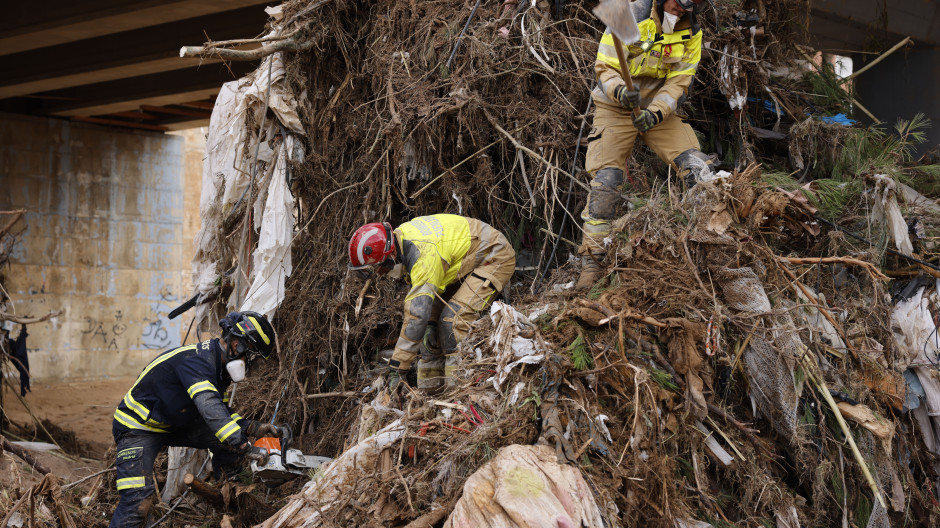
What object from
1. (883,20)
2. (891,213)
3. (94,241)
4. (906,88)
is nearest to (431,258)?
(891,213)

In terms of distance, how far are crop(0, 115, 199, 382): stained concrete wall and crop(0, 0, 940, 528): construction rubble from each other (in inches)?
306

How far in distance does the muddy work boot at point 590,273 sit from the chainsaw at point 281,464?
1.75 metres

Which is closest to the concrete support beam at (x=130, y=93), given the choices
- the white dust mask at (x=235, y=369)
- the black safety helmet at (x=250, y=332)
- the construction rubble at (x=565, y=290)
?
the construction rubble at (x=565, y=290)

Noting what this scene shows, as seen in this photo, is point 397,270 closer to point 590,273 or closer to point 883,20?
point 590,273

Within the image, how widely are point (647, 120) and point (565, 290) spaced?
105cm

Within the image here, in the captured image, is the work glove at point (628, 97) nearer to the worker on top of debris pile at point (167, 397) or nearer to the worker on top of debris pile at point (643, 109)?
the worker on top of debris pile at point (643, 109)

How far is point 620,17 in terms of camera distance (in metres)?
4.04

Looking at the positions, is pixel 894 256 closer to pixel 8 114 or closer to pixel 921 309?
pixel 921 309

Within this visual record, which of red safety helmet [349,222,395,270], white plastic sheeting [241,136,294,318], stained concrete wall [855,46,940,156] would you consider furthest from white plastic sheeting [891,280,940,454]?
stained concrete wall [855,46,940,156]

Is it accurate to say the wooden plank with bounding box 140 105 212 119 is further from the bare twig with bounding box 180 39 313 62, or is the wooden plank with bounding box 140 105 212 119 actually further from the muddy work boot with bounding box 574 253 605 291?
the muddy work boot with bounding box 574 253 605 291

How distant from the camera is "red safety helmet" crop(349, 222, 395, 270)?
187 inches

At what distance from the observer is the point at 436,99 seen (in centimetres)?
577

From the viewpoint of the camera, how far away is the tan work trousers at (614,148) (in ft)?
16.0

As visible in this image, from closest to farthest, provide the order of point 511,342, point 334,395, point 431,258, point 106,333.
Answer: point 511,342 < point 431,258 < point 334,395 < point 106,333
